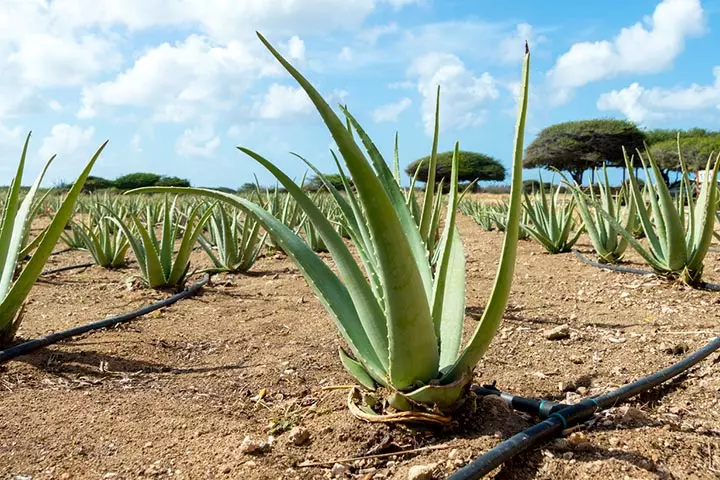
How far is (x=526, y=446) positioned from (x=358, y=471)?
0.33 m

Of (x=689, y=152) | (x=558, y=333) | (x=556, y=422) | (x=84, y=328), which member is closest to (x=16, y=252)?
(x=84, y=328)

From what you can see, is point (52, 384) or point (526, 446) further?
point (52, 384)

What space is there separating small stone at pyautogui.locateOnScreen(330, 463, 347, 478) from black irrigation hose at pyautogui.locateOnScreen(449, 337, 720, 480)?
0.77ft

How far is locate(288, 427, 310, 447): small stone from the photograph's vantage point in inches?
48.8

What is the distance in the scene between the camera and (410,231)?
4.38 ft

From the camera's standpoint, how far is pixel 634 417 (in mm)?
1263

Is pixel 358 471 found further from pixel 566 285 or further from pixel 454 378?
pixel 566 285

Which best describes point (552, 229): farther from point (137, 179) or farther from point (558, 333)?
point (137, 179)

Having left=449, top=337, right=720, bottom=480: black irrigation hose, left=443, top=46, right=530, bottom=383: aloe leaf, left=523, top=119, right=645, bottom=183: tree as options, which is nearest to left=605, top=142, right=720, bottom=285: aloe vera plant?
left=449, top=337, right=720, bottom=480: black irrigation hose

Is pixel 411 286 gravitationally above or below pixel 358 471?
above

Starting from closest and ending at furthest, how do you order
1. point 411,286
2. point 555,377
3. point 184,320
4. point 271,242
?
point 411,286 → point 555,377 → point 184,320 → point 271,242

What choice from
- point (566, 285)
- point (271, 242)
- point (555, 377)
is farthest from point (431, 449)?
point (271, 242)

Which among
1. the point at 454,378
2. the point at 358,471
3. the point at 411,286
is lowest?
the point at 358,471

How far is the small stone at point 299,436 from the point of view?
4.07 feet
